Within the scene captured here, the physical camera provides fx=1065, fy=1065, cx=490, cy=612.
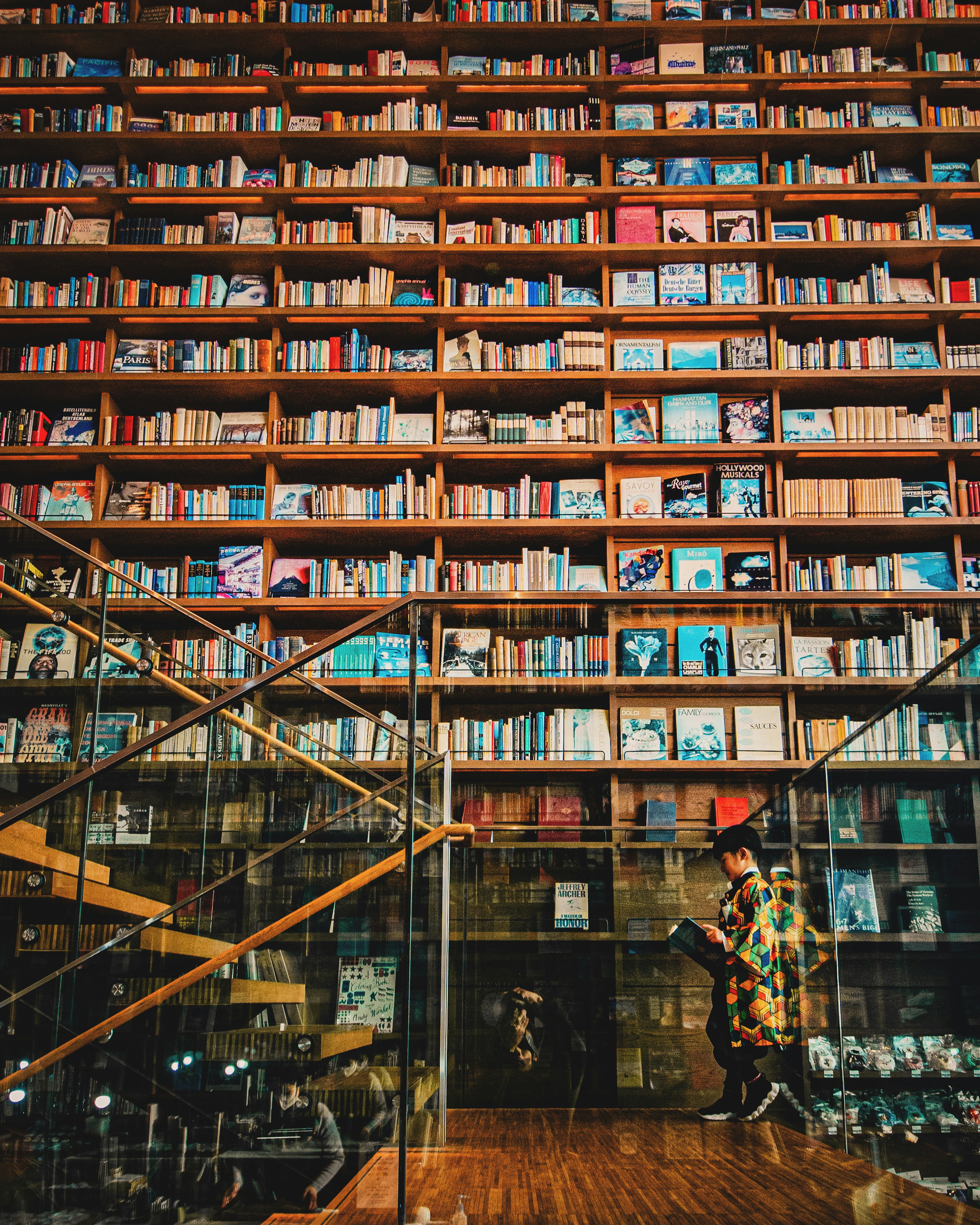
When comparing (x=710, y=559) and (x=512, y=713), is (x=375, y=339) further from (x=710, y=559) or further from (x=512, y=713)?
(x=512, y=713)

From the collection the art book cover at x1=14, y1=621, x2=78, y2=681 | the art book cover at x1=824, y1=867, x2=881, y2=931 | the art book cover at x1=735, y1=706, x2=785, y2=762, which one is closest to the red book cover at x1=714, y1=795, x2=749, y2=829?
the art book cover at x1=735, y1=706, x2=785, y2=762

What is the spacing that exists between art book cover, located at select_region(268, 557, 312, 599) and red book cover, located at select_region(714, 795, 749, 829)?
→ 2639 millimetres

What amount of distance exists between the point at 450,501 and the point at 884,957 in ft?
10.4

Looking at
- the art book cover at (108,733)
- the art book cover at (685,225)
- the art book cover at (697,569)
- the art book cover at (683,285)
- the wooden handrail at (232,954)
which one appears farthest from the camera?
the art book cover at (685,225)

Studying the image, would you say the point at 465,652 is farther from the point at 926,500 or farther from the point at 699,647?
the point at 926,500

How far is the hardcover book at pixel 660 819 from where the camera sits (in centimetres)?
267

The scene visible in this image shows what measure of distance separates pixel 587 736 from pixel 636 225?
10.7ft

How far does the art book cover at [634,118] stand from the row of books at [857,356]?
1285mm

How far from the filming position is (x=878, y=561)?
15.9 ft

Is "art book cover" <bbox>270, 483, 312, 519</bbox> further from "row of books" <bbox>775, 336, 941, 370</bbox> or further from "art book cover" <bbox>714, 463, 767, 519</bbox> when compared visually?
"row of books" <bbox>775, 336, 941, 370</bbox>

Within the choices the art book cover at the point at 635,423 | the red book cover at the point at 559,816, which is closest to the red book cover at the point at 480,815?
the red book cover at the point at 559,816

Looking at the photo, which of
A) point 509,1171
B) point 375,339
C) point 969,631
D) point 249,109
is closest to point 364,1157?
point 509,1171

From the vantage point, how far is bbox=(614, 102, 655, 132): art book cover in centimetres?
523

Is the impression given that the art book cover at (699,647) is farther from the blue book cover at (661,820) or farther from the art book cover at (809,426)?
the art book cover at (809,426)
